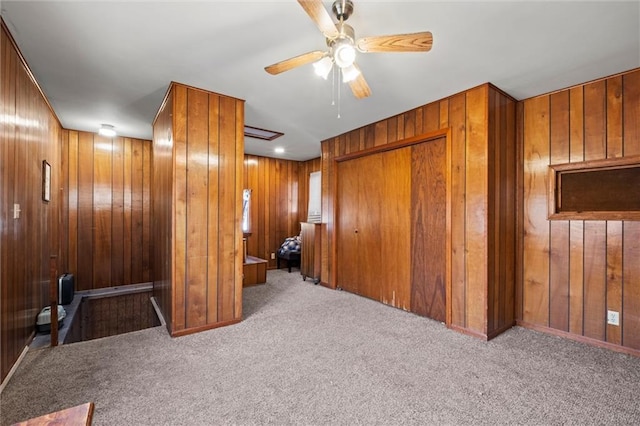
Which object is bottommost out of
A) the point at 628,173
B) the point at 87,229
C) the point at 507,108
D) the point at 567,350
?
the point at 567,350

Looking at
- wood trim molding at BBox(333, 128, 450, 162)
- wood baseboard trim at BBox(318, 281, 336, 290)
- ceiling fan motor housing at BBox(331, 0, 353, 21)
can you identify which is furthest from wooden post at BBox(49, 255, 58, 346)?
wood trim molding at BBox(333, 128, 450, 162)

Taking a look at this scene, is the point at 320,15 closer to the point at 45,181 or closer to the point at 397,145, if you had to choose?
the point at 397,145

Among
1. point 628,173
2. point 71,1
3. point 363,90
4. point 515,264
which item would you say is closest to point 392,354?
point 515,264

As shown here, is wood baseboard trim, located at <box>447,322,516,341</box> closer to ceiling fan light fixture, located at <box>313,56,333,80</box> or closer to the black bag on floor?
ceiling fan light fixture, located at <box>313,56,333,80</box>

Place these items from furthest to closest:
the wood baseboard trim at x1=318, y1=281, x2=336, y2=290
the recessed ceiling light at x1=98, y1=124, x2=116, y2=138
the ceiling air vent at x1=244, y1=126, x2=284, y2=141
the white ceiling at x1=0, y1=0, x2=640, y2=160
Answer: the wood baseboard trim at x1=318, y1=281, x2=336, y2=290, the ceiling air vent at x1=244, y1=126, x2=284, y2=141, the recessed ceiling light at x1=98, y1=124, x2=116, y2=138, the white ceiling at x1=0, y1=0, x2=640, y2=160

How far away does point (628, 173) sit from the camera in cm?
255

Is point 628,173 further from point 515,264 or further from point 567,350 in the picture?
point 567,350

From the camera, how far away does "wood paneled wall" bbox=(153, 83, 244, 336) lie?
2783mm

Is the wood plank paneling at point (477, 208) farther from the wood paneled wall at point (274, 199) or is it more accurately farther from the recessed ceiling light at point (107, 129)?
the recessed ceiling light at point (107, 129)

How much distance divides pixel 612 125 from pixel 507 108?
83cm

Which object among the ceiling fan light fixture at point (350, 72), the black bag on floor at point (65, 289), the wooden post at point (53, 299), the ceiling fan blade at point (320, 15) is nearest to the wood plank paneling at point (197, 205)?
the wooden post at point (53, 299)

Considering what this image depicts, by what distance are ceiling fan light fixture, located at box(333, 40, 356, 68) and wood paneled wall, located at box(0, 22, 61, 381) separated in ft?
7.19

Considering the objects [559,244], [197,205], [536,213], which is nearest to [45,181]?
[197,205]

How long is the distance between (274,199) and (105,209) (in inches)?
118
